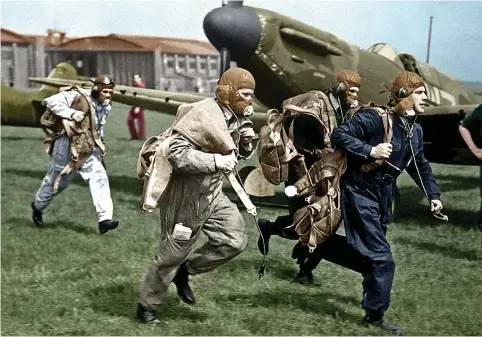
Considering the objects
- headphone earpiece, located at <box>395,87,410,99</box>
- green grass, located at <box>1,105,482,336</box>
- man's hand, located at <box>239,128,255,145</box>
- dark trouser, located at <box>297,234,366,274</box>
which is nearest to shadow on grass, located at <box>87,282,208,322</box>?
green grass, located at <box>1,105,482,336</box>

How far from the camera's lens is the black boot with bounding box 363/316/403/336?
4043 mm

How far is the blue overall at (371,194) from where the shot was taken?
398 cm

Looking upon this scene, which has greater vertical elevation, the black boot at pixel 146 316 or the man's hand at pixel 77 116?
the man's hand at pixel 77 116

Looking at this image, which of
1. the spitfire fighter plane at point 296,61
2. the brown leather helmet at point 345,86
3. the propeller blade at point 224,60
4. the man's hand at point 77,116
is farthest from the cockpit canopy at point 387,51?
the brown leather helmet at point 345,86

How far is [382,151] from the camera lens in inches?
152

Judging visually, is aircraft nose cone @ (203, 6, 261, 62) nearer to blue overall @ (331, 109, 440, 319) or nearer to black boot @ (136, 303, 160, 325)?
blue overall @ (331, 109, 440, 319)

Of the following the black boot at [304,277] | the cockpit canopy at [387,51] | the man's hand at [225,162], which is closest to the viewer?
the man's hand at [225,162]

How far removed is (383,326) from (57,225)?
176 inches

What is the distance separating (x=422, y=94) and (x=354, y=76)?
0.72 m

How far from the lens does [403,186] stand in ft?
36.1

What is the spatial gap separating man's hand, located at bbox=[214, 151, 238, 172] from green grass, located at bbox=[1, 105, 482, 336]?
43.7 inches

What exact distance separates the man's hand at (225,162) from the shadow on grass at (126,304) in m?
1.14

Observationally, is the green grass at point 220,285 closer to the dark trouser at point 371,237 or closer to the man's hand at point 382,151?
the dark trouser at point 371,237

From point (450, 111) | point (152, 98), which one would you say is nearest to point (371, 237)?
point (450, 111)
